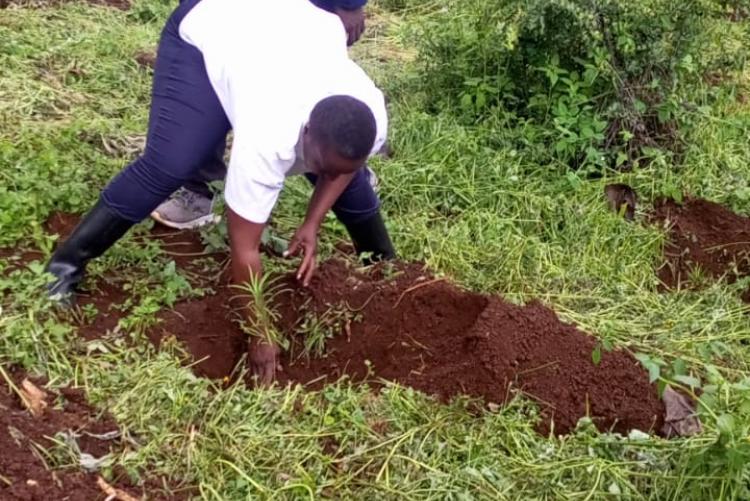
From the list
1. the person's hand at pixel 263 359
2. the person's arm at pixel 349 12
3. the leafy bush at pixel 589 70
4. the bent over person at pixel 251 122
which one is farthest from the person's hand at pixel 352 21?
the person's hand at pixel 263 359

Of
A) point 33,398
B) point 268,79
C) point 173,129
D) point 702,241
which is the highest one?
point 268,79

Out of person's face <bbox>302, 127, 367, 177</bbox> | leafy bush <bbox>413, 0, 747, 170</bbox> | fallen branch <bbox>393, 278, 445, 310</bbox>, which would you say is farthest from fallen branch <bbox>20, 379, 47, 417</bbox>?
leafy bush <bbox>413, 0, 747, 170</bbox>

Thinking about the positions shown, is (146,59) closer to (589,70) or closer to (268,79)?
(589,70)

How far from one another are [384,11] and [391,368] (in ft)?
15.4

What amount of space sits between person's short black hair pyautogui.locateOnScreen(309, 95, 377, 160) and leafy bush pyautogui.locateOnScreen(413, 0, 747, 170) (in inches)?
88.0

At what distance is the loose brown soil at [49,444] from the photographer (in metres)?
2.51

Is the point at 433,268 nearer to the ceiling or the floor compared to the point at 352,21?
nearer to the floor

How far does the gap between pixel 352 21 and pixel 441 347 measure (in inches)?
54.5

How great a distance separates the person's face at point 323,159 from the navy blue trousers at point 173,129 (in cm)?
49

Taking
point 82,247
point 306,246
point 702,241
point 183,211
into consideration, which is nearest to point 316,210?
point 306,246

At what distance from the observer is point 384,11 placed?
747cm

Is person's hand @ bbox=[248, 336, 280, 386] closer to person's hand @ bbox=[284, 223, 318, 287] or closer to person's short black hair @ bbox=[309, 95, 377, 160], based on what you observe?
person's hand @ bbox=[284, 223, 318, 287]

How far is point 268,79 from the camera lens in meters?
2.80

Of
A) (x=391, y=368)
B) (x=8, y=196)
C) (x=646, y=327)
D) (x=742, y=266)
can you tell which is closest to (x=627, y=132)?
(x=742, y=266)
